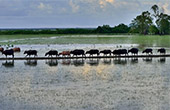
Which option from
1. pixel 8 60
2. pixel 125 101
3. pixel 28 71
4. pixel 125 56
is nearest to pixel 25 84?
pixel 28 71

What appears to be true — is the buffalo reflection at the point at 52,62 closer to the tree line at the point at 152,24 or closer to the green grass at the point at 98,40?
the green grass at the point at 98,40

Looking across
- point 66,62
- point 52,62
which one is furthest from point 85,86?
point 52,62

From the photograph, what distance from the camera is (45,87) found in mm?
13688

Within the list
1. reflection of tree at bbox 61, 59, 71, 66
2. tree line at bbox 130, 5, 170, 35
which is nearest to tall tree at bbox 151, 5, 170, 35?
tree line at bbox 130, 5, 170, 35

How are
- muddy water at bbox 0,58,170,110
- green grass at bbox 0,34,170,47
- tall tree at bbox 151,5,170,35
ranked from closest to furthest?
muddy water at bbox 0,58,170,110 < green grass at bbox 0,34,170,47 < tall tree at bbox 151,5,170,35

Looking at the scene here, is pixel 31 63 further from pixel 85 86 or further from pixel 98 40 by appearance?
pixel 98 40

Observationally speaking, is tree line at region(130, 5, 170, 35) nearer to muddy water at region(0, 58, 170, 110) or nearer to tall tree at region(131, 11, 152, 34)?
tall tree at region(131, 11, 152, 34)

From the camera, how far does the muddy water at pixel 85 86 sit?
35.7 feet

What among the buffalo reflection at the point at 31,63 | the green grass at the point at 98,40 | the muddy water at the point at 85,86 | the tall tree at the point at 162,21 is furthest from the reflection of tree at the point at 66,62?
the tall tree at the point at 162,21

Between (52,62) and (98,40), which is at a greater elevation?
(98,40)

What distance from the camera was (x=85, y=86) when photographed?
13734 mm

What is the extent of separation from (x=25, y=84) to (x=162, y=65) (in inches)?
380

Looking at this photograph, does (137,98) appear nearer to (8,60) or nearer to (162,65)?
(162,65)

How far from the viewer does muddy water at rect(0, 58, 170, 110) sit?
1088 centimetres
